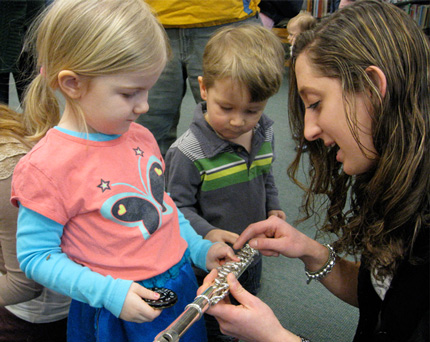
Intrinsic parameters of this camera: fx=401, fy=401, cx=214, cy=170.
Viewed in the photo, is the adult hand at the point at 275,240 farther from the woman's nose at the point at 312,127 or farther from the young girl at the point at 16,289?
the young girl at the point at 16,289

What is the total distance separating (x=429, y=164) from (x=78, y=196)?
1.93ft

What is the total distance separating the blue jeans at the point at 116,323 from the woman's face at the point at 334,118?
0.38 meters

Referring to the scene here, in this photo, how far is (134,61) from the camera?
0.63 m

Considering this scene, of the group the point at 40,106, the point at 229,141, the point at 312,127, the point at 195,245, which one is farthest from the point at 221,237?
the point at 40,106

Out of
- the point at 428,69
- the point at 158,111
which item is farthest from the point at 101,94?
the point at 158,111

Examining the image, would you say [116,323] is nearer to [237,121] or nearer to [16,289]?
[16,289]

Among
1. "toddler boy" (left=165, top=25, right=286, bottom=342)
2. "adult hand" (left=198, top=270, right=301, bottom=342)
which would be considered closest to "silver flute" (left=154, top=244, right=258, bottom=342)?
"adult hand" (left=198, top=270, right=301, bottom=342)

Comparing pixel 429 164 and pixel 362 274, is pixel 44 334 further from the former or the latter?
pixel 429 164

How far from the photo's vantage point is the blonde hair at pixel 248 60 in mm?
943

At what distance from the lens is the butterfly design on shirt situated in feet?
2.16

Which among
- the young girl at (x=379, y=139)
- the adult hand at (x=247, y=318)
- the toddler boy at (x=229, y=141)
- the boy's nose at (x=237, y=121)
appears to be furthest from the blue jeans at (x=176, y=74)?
the adult hand at (x=247, y=318)

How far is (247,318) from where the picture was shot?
709 mm

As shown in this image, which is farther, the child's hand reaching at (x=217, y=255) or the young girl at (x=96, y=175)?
the child's hand reaching at (x=217, y=255)

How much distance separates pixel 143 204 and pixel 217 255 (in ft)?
0.78
